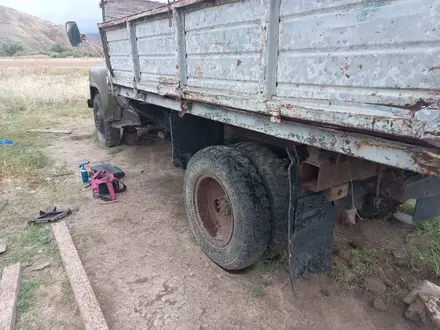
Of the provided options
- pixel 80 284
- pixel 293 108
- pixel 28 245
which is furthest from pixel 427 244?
pixel 28 245

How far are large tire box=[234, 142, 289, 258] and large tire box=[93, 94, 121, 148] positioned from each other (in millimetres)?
4316

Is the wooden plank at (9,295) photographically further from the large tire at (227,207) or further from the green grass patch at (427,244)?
the green grass patch at (427,244)

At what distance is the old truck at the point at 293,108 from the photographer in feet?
4.21

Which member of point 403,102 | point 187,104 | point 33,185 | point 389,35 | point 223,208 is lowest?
point 33,185

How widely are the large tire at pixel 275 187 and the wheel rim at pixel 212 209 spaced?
1.81ft

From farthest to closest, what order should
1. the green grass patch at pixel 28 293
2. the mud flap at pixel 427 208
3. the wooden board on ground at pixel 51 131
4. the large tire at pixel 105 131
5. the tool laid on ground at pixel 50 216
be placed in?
the wooden board on ground at pixel 51 131 < the large tire at pixel 105 131 < the tool laid on ground at pixel 50 216 < the mud flap at pixel 427 208 < the green grass patch at pixel 28 293

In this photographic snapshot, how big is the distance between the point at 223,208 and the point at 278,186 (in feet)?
2.32

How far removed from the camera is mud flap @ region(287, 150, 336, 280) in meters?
2.17

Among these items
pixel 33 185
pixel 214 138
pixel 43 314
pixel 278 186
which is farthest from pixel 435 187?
pixel 33 185

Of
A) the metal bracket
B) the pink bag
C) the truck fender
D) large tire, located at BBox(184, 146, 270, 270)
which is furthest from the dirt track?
the truck fender

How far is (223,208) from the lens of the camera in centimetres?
288

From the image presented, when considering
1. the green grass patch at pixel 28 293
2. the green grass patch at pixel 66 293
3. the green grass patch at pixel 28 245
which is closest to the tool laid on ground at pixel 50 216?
the green grass patch at pixel 28 245

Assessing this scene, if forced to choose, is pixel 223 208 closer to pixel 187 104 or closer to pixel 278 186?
pixel 278 186

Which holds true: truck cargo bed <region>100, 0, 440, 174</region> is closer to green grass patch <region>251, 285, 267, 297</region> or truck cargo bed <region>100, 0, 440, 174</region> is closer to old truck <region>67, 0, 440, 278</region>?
old truck <region>67, 0, 440, 278</region>
